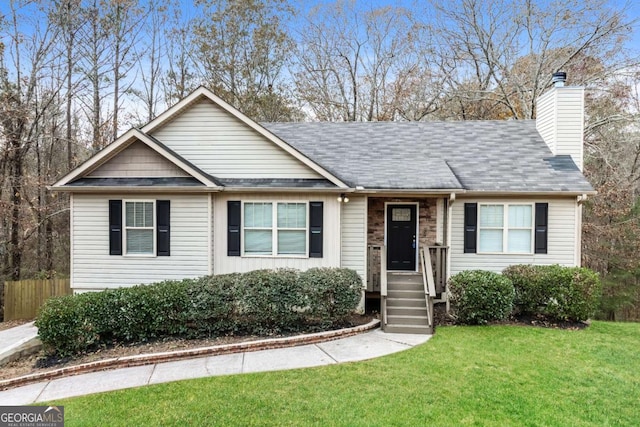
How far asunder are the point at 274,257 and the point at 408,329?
3.70 meters

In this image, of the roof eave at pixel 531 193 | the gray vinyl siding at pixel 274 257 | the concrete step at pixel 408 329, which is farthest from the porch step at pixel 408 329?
the roof eave at pixel 531 193

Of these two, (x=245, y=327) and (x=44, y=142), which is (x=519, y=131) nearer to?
(x=245, y=327)

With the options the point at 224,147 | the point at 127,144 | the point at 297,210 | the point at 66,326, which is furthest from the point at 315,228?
the point at 66,326

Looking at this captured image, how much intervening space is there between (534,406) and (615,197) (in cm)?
1463

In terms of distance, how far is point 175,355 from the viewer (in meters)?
6.53

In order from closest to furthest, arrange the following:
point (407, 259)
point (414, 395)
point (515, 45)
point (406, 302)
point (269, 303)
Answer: point (414, 395) < point (269, 303) < point (406, 302) < point (407, 259) < point (515, 45)

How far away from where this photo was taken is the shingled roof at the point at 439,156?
30.9ft

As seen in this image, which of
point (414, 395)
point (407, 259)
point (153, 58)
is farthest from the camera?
point (153, 58)

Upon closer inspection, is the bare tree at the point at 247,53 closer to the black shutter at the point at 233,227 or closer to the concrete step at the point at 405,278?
the black shutter at the point at 233,227

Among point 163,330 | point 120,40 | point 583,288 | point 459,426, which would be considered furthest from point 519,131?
point 120,40

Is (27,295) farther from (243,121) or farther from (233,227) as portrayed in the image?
(243,121)

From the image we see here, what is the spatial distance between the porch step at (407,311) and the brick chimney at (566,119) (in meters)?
6.61

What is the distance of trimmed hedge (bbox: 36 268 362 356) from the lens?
6773 millimetres

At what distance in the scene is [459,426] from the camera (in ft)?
13.9
